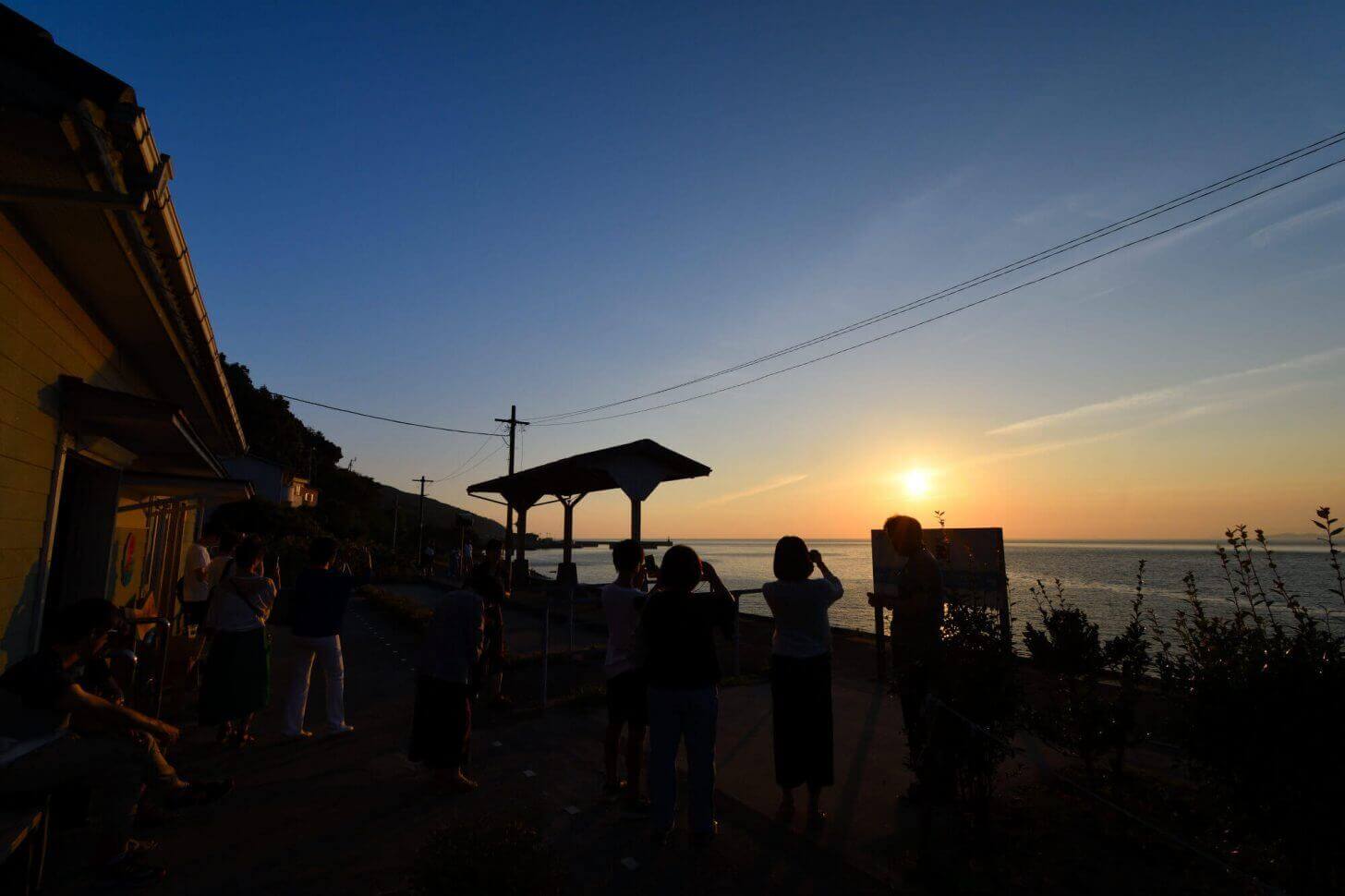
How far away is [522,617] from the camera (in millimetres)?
15305

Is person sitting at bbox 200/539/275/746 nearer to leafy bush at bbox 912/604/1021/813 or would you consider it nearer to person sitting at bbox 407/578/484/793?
Answer: person sitting at bbox 407/578/484/793

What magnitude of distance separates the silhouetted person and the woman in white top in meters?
0.60

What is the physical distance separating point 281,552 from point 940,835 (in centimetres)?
2374

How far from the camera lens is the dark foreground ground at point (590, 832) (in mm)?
3412

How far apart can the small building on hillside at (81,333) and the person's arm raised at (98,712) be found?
6.12 feet

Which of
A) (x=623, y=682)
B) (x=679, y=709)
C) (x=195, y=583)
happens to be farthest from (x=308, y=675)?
(x=679, y=709)

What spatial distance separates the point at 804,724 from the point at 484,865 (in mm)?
2391

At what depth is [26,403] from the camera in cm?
465

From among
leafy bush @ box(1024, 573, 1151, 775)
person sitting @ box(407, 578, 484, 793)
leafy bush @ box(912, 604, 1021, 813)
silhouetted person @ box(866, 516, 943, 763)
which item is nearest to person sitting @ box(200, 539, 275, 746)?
Result: person sitting @ box(407, 578, 484, 793)

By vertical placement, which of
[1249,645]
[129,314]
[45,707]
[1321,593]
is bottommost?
[1321,593]

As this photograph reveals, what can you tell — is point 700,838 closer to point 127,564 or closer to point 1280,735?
point 1280,735

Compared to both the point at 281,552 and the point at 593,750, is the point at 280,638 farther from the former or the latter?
the point at 281,552

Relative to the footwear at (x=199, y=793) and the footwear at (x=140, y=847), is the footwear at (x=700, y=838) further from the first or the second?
the footwear at (x=199, y=793)

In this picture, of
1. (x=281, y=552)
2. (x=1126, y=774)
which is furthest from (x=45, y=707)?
(x=281, y=552)
